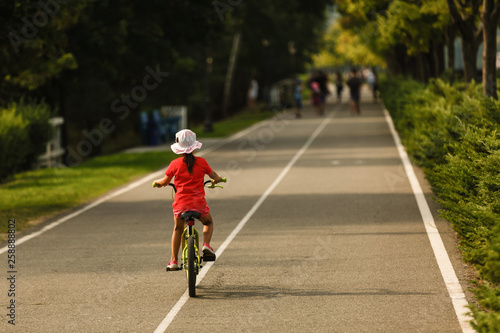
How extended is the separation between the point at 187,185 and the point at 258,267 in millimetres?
1898

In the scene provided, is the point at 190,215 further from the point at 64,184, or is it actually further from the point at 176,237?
the point at 64,184

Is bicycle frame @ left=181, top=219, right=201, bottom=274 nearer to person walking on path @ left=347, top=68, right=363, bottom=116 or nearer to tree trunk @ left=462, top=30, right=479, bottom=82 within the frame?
tree trunk @ left=462, top=30, right=479, bottom=82

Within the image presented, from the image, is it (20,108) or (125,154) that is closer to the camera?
(20,108)

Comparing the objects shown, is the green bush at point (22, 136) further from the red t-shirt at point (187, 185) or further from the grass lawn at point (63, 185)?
the red t-shirt at point (187, 185)

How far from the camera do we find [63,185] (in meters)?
21.3

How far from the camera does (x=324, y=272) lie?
34.8 feet

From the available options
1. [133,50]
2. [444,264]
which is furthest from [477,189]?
[133,50]

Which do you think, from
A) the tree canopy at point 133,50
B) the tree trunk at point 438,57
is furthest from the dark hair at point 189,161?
the tree trunk at point 438,57

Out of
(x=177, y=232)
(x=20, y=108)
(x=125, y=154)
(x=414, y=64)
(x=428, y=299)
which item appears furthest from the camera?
(x=414, y=64)

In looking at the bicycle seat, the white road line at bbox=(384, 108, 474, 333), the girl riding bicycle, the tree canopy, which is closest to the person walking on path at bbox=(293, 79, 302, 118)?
the tree canopy

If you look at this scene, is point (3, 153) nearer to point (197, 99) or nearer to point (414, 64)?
point (414, 64)

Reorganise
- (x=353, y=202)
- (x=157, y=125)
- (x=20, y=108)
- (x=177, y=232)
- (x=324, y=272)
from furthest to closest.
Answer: (x=157, y=125) → (x=20, y=108) → (x=353, y=202) → (x=324, y=272) → (x=177, y=232)

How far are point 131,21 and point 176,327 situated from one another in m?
25.6

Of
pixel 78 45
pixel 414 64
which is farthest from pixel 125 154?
pixel 414 64
